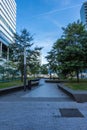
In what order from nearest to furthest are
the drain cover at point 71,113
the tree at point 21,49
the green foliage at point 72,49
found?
the drain cover at point 71,113, the green foliage at point 72,49, the tree at point 21,49

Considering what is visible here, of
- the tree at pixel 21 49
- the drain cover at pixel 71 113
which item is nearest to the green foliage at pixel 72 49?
the tree at pixel 21 49

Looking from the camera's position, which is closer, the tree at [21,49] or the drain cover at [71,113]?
the drain cover at [71,113]

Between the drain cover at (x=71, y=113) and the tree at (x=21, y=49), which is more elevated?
the tree at (x=21, y=49)

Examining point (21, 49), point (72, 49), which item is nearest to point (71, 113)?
point (72, 49)

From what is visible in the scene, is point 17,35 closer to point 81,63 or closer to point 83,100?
point 81,63

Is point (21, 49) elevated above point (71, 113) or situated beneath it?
elevated above

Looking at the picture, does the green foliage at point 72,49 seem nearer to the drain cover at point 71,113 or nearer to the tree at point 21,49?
the tree at point 21,49

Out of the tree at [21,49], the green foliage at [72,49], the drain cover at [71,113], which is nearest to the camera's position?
the drain cover at [71,113]

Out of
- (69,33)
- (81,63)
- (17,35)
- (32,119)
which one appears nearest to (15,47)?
(17,35)

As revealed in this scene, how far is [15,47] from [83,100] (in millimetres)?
24780

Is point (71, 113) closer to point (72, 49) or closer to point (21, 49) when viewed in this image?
point (72, 49)

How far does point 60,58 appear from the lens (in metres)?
26.1

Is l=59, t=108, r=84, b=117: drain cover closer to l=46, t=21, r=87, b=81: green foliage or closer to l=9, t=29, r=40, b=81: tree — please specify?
l=46, t=21, r=87, b=81: green foliage

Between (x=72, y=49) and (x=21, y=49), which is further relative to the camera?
(x=21, y=49)
